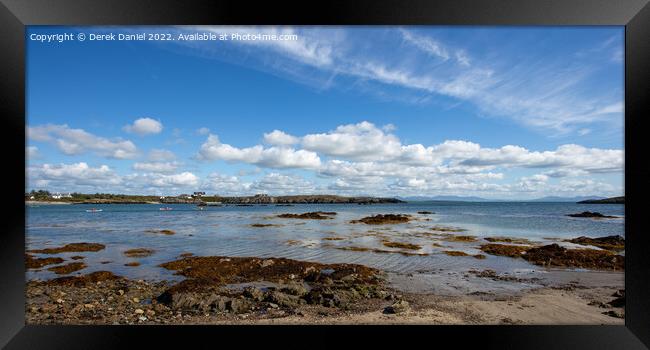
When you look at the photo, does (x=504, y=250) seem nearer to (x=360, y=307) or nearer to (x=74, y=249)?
(x=360, y=307)

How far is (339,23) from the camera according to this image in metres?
3.86

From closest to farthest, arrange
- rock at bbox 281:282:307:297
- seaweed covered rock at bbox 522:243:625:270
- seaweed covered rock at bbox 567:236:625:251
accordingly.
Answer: rock at bbox 281:282:307:297 < seaweed covered rock at bbox 522:243:625:270 < seaweed covered rock at bbox 567:236:625:251

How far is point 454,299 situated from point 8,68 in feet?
26.6

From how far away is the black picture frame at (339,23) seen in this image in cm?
371

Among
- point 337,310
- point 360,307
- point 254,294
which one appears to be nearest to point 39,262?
point 254,294

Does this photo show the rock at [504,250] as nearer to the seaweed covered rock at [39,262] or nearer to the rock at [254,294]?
the rock at [254,294]

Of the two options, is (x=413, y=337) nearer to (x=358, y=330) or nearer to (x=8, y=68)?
(x=358, y=330)

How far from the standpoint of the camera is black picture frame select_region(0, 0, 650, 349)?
3.71 metres

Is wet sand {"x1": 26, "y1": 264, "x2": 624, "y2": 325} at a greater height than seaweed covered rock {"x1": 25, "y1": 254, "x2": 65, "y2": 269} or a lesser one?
greater

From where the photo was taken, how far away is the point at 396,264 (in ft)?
30.9

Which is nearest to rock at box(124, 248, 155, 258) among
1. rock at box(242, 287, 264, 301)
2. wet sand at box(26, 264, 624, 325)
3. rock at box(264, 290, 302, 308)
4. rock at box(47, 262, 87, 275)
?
rock at box(47, 262, 87, 275)

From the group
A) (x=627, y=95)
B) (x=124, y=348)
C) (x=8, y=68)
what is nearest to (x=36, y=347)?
(x=124, y=348)

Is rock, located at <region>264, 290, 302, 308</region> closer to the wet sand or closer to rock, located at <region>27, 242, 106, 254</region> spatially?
the wet sand

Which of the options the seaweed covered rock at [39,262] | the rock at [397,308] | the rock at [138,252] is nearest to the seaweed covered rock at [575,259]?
the rock at [397,308]
